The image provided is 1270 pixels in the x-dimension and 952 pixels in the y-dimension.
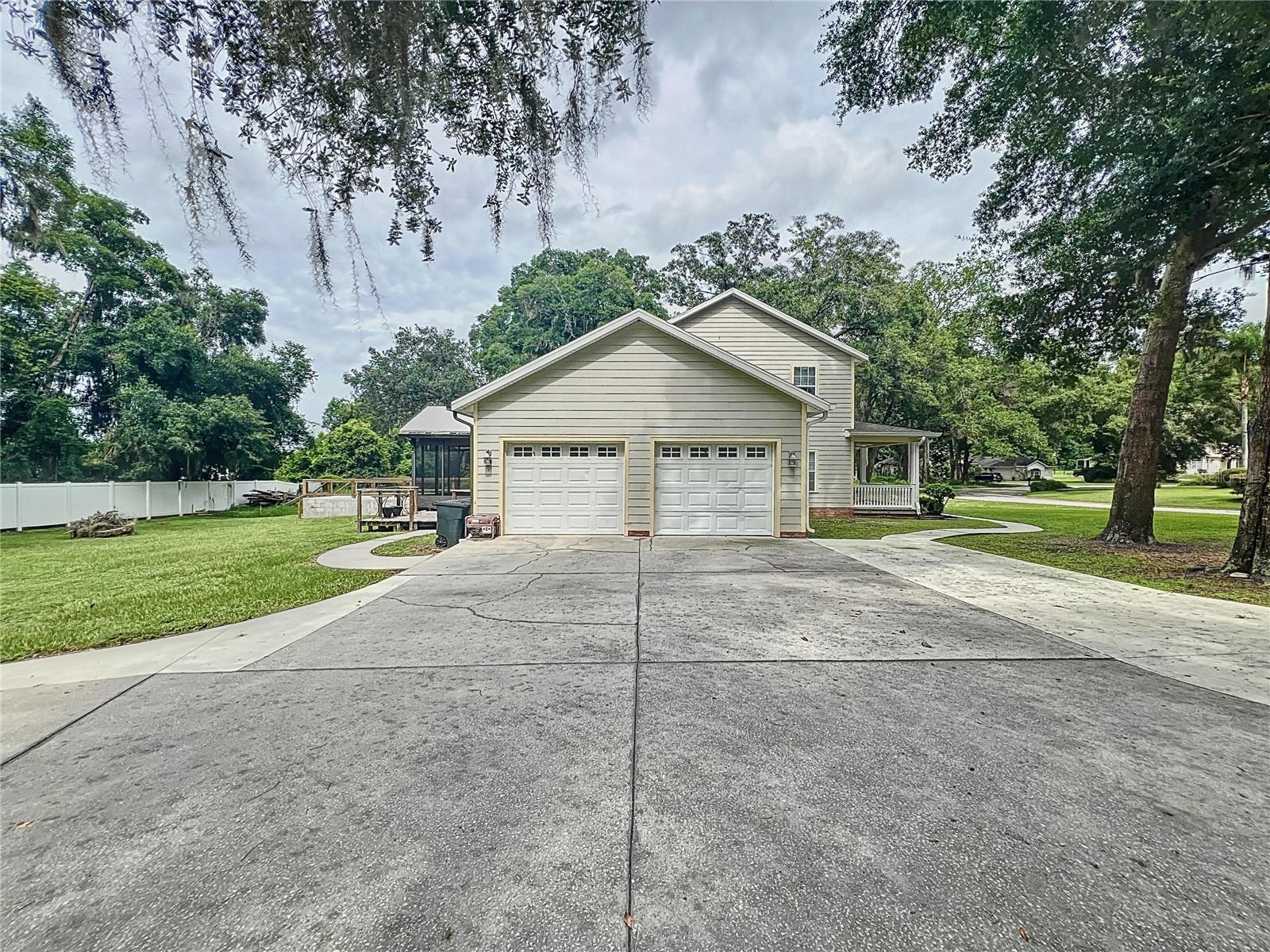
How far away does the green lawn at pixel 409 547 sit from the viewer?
398 inches

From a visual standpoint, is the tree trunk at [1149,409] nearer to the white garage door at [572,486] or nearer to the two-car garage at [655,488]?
the two-car garage at [655,488]

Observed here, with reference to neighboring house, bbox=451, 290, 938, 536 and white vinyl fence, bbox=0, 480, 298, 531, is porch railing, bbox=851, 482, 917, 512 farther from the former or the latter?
white vinyl fence, bbox=0, 480, 298, 531

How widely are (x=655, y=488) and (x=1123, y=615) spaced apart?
7.88m

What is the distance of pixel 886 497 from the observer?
18078 mm

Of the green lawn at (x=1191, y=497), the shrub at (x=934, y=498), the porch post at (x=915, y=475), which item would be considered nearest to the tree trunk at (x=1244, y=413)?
the green lawn at (x=1191, y=497)

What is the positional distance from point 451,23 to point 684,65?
5.71ft

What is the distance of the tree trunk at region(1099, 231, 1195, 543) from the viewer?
33.2 feet

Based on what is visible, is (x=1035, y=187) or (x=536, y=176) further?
(x=1035, y=187)

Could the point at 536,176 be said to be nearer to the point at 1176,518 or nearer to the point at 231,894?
the point at 231,894

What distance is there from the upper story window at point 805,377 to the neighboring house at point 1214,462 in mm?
43107

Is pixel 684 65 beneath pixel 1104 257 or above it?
beneath

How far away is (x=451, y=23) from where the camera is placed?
88.5 inches

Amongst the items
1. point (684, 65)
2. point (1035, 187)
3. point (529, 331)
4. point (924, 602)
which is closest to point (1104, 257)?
point (1035, 187)

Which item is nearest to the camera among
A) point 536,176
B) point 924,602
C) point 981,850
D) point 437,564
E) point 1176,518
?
point 981,850
